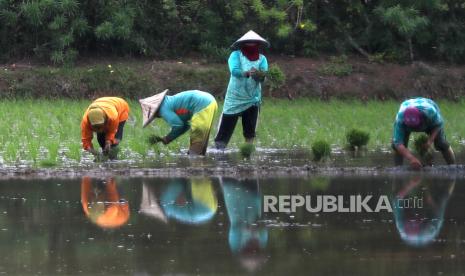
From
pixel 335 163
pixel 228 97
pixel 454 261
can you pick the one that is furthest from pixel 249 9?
pixel 454 261

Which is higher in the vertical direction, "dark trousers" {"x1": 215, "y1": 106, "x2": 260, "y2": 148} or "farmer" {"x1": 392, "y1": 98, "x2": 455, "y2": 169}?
"farmer" {"x1": 392, "y1": 98, "x2": 455, "y2": 169}

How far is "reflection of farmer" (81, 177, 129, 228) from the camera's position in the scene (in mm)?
8586

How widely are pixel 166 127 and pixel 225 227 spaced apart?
24.3ft

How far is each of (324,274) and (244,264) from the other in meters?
0.57

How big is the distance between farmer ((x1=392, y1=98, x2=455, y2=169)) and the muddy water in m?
0.52

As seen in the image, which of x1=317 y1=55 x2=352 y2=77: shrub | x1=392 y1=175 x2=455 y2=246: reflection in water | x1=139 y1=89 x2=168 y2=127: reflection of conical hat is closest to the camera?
x1=392 y1=175 x2=455 y2=246: reflection in water

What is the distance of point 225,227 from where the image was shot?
27.1 feet

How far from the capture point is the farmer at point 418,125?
36.4 ft

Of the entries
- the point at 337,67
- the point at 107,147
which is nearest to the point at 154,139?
the point at 107,147

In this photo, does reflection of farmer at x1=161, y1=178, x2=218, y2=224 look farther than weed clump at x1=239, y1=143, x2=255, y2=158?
No

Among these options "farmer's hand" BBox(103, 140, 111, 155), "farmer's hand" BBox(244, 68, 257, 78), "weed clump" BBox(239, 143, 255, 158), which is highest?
"farmer's hand" BBox(244, 68, 257, 78)

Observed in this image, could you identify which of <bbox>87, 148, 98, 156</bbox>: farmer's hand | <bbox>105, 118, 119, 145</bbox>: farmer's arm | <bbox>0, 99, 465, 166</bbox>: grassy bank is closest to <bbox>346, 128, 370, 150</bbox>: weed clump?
<bbox>0, 99, 465, 166</bbox>: grassy bank

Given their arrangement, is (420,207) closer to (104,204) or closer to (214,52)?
(104,204)

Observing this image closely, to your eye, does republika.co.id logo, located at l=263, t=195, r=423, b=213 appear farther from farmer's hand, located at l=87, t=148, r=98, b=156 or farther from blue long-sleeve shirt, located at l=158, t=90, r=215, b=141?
blue long-sleeve shirt, located at l=158, t=90, r=215, b=141
